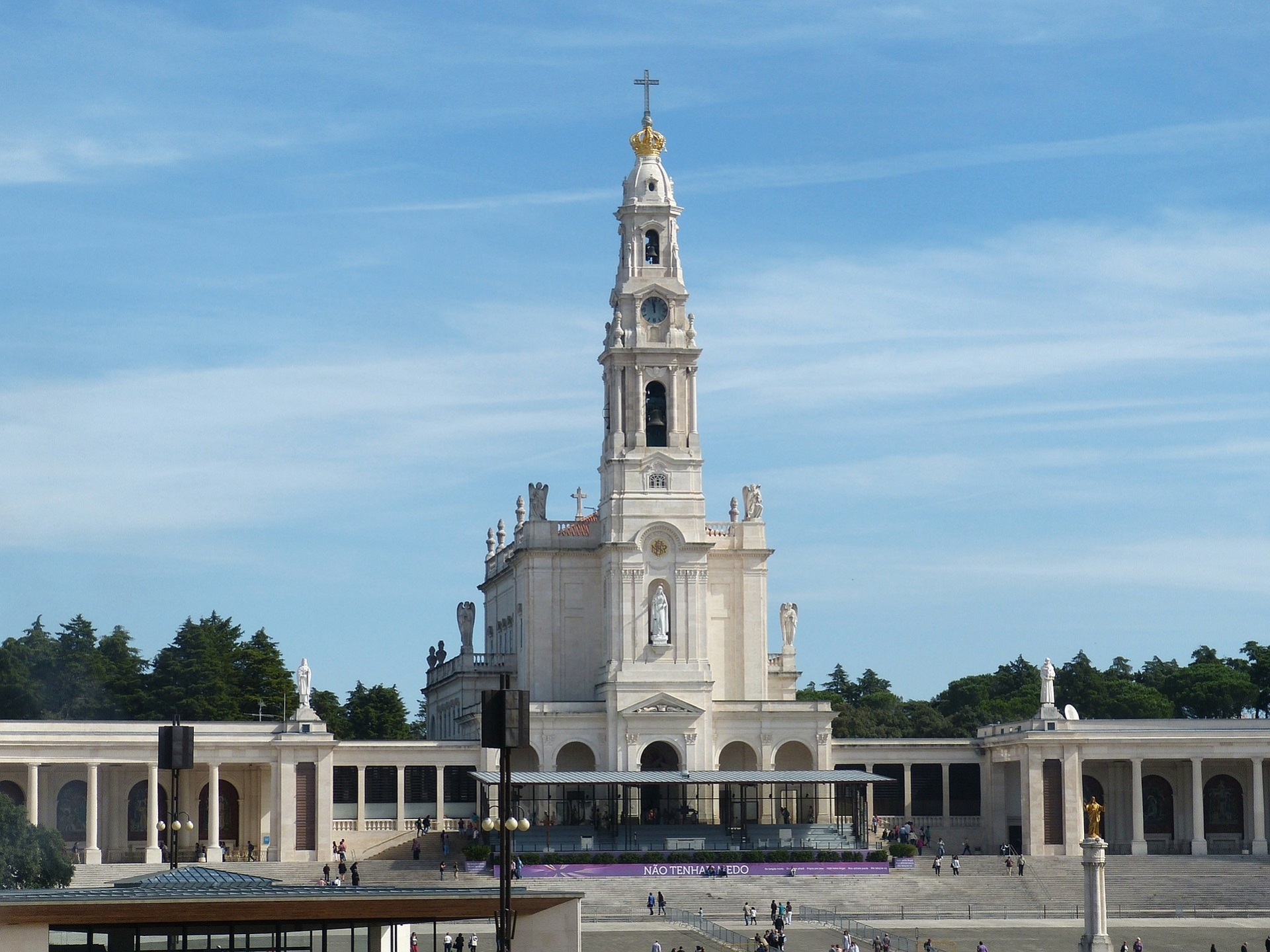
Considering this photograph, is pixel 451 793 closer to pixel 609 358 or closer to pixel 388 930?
pixel 609 358

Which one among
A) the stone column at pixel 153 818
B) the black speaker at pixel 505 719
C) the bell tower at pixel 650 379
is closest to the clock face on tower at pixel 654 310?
the bell tower at pixel 650 379

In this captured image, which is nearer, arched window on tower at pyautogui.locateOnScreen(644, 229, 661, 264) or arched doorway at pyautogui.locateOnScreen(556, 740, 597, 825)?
arched doorway at pyautogui.locateOnScreen(556, 740, 597, 825)

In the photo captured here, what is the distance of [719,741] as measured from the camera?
3888 inches

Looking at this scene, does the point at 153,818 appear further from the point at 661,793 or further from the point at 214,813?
the point at 661,793

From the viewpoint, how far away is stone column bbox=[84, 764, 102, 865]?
8950cm

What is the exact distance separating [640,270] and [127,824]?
3224cm

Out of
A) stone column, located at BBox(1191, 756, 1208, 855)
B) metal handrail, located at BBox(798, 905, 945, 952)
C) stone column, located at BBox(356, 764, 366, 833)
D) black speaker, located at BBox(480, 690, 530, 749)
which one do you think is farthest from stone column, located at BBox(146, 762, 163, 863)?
black speaker, located at BBox(480, 690, 530, 749)

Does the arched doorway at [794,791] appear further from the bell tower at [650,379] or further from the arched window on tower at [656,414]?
the arched window on tower at [656,414]

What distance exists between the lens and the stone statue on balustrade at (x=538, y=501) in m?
103

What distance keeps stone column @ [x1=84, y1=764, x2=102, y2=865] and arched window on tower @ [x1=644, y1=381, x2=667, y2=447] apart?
90.0 feet

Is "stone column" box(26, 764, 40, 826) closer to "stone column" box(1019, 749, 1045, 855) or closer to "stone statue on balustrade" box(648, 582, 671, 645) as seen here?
"stone statue on balustrade" box(648, 582, 671, 645)

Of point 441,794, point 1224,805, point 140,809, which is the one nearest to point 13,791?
point 140,809


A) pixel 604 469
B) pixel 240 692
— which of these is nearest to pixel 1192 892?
pixel 604 469

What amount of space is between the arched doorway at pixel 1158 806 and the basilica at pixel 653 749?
9 centimetres
